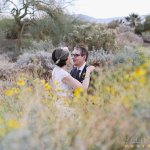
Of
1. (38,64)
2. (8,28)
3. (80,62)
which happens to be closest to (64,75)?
(80,62)

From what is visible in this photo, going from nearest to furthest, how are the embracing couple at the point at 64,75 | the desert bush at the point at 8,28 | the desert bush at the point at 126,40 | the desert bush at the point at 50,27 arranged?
1. the embracing couple at the point at 64,75
2. the desert bush at the point at 126,40
3. the desert bush at the point at 50,27
4. the desert bush at the point at 8,28

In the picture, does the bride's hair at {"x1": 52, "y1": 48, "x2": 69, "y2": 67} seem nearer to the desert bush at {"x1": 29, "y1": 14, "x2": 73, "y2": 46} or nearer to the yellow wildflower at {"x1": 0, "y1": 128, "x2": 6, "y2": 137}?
the yellow wildflower at {"x1": 0, "y1": 128, "x2": 6, "y2": 137}

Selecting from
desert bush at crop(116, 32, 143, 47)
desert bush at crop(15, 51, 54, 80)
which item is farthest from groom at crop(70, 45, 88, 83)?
desert bush at crop(116, 32, 143, 47)

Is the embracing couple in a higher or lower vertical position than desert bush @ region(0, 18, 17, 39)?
higher

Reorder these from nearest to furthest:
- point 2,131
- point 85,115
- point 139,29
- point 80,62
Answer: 1. point 2,131
2. point 85,115
3. point 80,62
4. point 139,29

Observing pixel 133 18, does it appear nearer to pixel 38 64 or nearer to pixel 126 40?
pixel 126 40

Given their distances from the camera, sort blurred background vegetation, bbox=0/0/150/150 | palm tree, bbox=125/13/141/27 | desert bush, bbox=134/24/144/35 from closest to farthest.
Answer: blurred background vegetation, bbox=0/0/150/150, desert bush, bbox=134/24/144/35, palm tree, bbox=125/13/141/27

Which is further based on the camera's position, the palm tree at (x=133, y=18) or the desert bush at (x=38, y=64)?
the palm tree at (x=133, y=18)

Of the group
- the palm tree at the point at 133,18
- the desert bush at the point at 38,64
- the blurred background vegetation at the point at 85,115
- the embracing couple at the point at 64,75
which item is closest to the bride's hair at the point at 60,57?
the embracing couple at the point at 64,75

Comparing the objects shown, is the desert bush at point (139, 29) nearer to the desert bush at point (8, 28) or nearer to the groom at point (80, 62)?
the desert bush at point (8, 28)

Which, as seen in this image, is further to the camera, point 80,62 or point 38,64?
point 38,64

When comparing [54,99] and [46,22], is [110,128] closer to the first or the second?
[54,99]

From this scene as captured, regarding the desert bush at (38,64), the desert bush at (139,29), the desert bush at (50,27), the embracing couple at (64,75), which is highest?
the embracing couple at (64,75)

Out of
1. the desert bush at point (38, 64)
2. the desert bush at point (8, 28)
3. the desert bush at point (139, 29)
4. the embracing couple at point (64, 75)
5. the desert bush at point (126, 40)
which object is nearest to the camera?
the embracing couple at point (64, 75)
